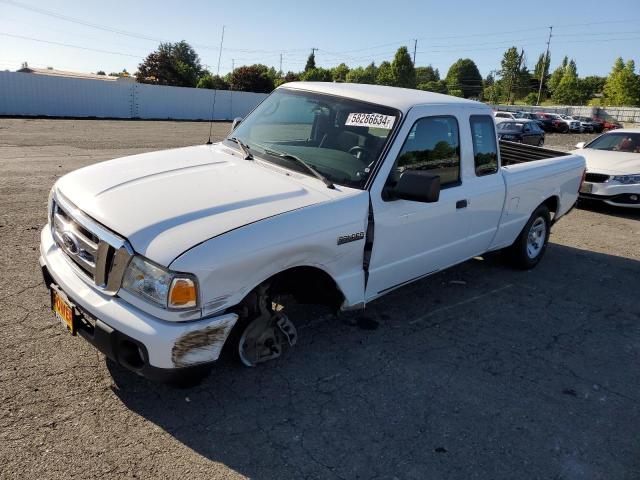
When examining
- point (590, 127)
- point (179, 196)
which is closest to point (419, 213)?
point (179, 196)

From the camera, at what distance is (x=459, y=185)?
4324 mm

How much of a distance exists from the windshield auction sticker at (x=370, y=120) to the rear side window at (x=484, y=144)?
1092mm

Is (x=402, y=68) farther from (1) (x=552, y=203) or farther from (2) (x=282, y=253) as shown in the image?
(2) (x=282, y=253)

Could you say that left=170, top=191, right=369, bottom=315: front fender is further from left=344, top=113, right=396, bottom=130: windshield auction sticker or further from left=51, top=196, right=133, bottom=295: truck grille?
left=344, top=113, right=396, bottom=130: windshield auction sticker

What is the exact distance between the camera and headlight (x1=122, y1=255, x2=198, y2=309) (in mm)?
2549

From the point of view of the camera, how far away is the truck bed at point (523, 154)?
668 cm

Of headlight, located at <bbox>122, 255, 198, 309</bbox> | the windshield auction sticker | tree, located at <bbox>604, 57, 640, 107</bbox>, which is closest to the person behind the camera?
headlight, located at <bbox>122, 255, 198, 309</bbox>

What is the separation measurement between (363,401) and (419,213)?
1.50 meters

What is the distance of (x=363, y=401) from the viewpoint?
320cm

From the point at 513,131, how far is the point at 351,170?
2375 centimetres

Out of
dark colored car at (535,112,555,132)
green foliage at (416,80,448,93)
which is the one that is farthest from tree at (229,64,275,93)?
green foliage at (416,80,448,93)

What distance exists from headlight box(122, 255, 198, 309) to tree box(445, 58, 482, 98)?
12450 centimetres

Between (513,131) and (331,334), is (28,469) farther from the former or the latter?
(513,131)

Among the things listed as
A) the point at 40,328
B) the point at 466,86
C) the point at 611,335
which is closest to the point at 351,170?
the point at 40,328
